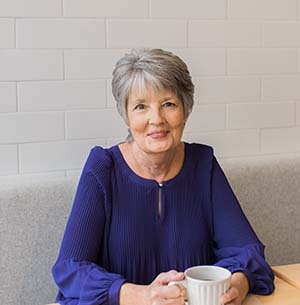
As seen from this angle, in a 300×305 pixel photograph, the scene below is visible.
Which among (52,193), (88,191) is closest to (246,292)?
(88,191)

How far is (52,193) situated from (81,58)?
1.38 ft

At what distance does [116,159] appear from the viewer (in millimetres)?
1549

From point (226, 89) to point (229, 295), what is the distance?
99 cm

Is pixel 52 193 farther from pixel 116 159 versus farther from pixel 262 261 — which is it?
pixel 262 261

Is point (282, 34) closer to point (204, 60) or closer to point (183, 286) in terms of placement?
point (204, 60)

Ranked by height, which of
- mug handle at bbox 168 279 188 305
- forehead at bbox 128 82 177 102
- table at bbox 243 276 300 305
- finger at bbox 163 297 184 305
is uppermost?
forehead at bbox 128 82 177 102

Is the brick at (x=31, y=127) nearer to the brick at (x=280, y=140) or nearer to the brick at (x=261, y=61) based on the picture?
the brick at (x=261, y=61)

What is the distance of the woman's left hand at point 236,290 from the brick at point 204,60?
2.67 feet

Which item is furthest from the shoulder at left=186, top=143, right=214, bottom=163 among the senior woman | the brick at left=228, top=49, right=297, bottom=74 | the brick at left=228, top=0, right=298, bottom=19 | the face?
the brick at left=228, top=0, right=298, bottom=19

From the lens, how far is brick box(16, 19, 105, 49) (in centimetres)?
178

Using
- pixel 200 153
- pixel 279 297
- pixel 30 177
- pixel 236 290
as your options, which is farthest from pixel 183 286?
pixel 30 177

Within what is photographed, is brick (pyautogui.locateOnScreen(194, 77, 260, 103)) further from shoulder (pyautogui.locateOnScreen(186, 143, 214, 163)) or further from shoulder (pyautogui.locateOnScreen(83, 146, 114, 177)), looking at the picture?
shoulder (pyautogui.locateOnScreen(83, 146, 114, 177))

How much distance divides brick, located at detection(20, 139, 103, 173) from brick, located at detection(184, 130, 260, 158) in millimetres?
365

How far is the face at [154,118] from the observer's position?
1441mm
